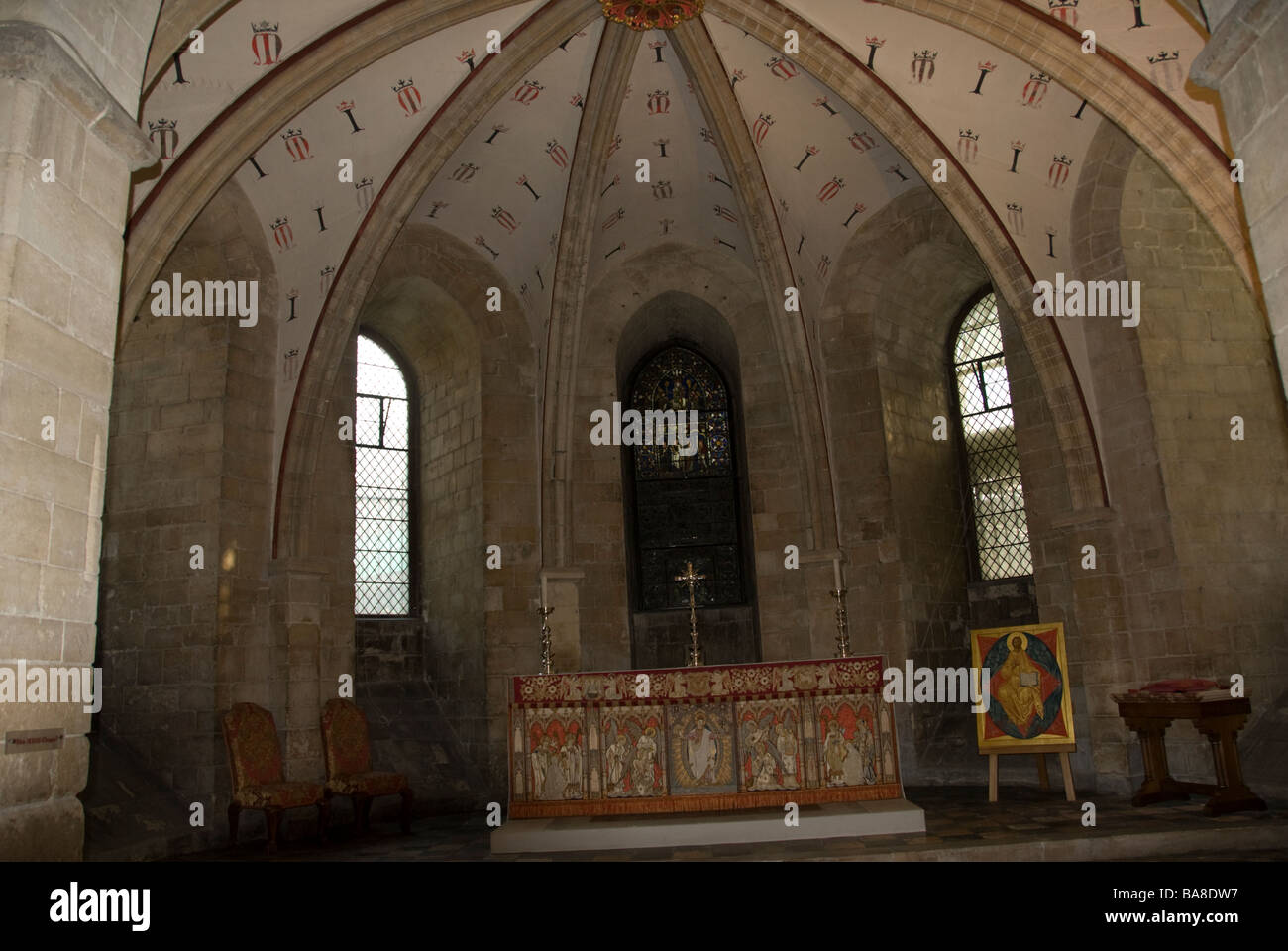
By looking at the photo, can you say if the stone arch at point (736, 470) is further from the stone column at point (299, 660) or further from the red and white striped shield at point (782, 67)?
the stone column at point (299, 660)

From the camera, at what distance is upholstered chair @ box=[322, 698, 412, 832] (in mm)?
8453

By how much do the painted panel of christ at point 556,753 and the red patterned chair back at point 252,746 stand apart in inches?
80.7

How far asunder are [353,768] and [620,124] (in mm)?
6571

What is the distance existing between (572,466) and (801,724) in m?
4.81

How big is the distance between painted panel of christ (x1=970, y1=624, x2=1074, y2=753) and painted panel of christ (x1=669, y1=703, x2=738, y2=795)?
193 centimetres

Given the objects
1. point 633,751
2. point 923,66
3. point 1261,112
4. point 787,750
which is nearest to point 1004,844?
point 787,750

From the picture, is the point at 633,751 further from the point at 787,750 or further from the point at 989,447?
the point at 989,447

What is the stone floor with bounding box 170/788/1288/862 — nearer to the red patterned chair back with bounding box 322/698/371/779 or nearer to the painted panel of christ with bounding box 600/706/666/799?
the red patterned chair back with bounding box 322/698/371/779

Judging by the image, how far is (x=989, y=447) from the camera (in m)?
11.7

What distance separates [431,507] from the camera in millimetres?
11703

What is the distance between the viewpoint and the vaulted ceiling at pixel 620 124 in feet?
24.7

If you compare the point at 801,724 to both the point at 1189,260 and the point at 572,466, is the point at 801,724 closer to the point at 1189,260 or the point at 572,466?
the point at 572,466

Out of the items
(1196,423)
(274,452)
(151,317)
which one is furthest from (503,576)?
(1196,423)

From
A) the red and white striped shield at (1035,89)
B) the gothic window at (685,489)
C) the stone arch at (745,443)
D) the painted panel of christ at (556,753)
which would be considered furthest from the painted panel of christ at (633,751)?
the red and white striped shield at (1035,89)
